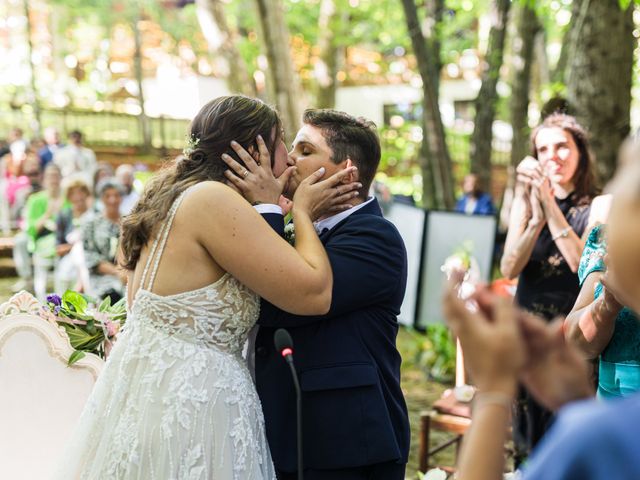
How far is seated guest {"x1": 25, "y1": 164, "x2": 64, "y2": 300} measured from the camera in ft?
35.8

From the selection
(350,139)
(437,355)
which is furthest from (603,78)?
(350,139)

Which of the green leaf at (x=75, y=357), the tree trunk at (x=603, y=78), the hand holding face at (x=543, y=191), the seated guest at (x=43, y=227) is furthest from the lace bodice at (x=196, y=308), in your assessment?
the seated guest at (x=43, y=227)

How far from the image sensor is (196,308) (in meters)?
2.32

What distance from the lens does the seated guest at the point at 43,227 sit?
10.9 meters

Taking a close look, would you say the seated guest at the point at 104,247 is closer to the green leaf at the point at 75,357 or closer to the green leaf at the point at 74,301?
the green leaf at the point at 74,301

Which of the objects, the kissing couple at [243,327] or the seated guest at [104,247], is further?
the seated guest at [104,247]

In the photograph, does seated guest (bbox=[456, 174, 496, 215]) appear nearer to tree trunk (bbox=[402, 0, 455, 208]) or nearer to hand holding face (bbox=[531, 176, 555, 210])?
tree trunk (bbox=[402, 0, 455, 208])

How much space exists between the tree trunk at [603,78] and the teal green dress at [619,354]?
377 cm

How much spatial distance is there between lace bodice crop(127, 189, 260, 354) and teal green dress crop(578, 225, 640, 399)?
101 centimetres

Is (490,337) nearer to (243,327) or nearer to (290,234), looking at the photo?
(243,327)

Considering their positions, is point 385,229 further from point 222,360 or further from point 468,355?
point 468,355

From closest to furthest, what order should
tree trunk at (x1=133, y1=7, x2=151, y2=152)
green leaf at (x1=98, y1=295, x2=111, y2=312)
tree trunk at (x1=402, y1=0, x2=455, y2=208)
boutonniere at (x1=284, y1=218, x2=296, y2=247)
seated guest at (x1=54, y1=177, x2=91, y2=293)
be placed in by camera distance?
boutonniere at (x1=284, y1=218, x2=296, y2=247), green leaf at (x1=98, y1=295, x2=111, y2=312), seated guest at (x1=54, y1=177, x2=91, y2=293), tree trunk at (x1=402, y1=0, x2=455, y2=208), tree trunk at (x1=133, y1=7, x2=151, y2=152)

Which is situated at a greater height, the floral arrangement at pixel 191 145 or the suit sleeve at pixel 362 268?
the floral arrangement at pixel 191 145

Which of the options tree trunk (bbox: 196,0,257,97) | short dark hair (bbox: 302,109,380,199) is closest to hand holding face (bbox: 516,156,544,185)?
short dark hair (bbox: 302,109,380,199)
